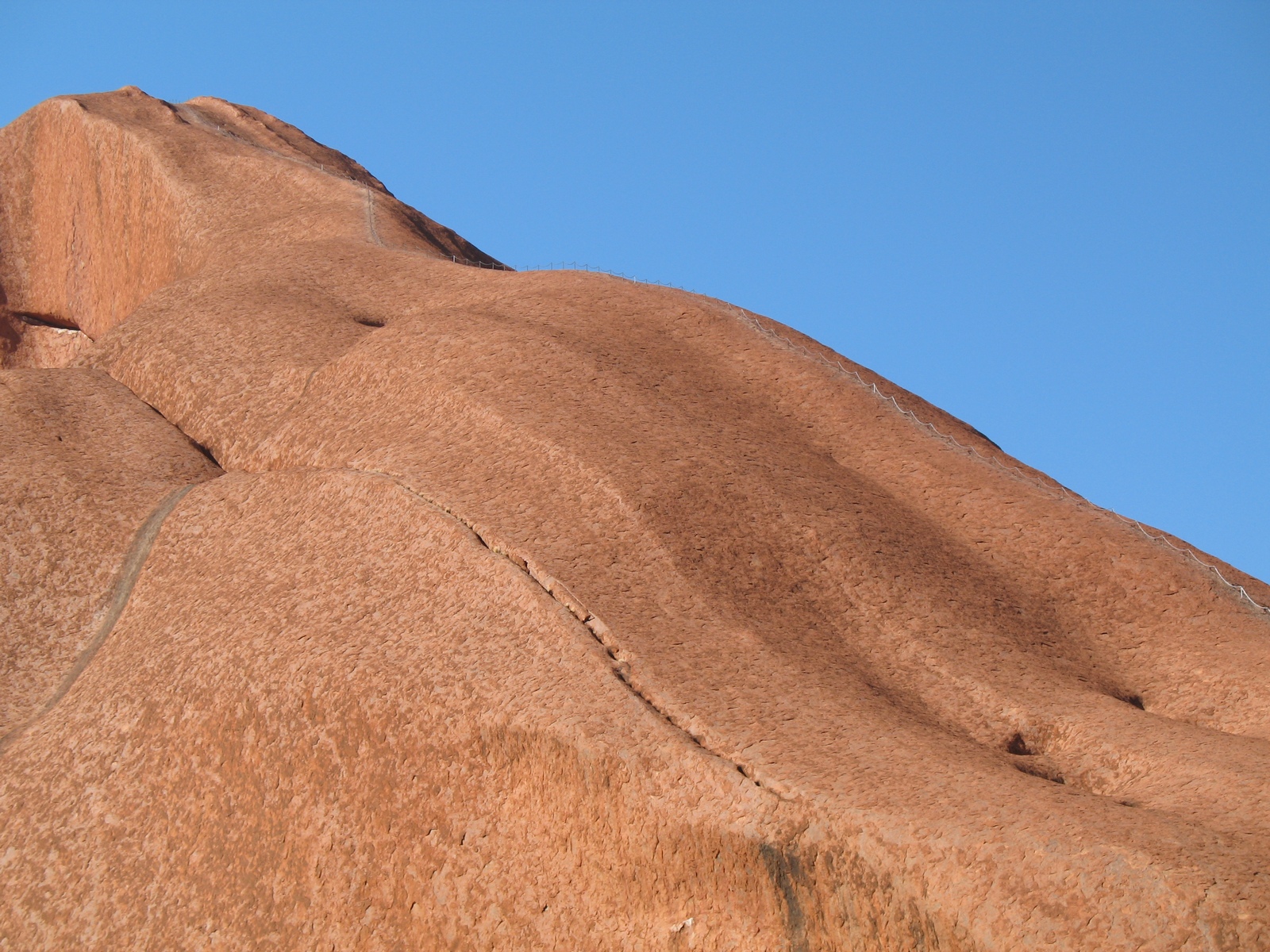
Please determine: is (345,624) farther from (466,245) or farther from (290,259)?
(466,245)

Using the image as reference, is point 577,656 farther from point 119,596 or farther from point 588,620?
point 119,596

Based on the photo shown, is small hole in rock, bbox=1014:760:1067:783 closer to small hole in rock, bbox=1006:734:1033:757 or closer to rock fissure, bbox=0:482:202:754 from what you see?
small hole in rock, bbox=1006:734:1033:757

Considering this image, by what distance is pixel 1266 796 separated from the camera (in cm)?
1184

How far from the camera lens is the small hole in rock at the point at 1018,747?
45.9ft

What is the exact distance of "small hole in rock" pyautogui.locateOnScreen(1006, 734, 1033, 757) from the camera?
13984mm

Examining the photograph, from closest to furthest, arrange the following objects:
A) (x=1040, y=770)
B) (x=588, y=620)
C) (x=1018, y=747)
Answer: (x=1040, y=770) < (x=1018, y=747) < (x=588, y=620)

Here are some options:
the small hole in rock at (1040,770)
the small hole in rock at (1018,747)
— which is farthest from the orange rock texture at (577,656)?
the small hole in rock at (1018,747)

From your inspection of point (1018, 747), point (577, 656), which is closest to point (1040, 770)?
point (1018, 747)

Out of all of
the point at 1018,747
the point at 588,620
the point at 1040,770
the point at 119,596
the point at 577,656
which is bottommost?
the point at 119,596

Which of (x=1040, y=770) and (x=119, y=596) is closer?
(x=1040, y=770)

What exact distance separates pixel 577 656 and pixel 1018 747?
4.70m

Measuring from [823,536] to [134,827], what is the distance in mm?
8873

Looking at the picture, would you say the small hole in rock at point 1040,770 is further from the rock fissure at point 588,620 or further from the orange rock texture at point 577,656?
the rock fissure at point 588,620

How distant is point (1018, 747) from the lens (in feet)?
46.1
